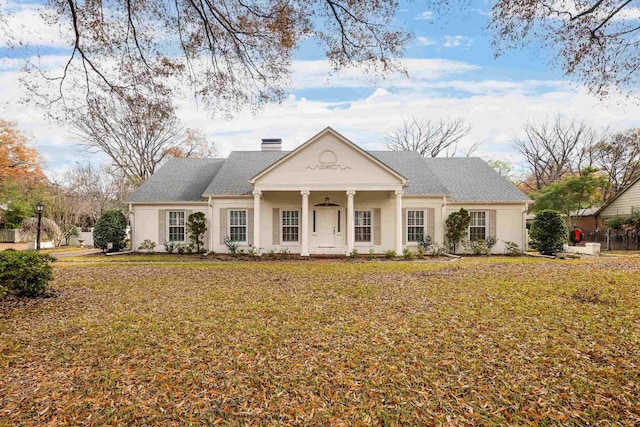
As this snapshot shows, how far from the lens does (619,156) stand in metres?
34.3

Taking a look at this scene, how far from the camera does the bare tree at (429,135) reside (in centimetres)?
3453

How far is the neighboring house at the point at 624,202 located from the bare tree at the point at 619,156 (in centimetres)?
877

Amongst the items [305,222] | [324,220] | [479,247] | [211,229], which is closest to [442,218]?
[479,247]

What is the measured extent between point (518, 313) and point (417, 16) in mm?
5234

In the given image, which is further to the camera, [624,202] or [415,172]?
[624,202]

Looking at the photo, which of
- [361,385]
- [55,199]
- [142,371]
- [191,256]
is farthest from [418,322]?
[55,199]

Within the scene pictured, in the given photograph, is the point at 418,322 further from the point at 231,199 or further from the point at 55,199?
the point at 55,199

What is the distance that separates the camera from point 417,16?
588 centimetres

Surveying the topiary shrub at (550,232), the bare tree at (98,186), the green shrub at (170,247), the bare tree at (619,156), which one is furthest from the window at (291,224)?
the bare tree at (619,156)

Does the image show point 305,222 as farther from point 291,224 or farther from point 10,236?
point 10,236

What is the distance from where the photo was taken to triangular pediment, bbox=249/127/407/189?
1661 cm

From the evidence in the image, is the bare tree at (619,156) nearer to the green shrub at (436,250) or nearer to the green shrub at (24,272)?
the green shrub at (436,250)

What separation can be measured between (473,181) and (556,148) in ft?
76.8

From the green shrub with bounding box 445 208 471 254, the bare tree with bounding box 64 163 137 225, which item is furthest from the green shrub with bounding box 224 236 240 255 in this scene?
the bare tree with bounding box 64 163 137 225
